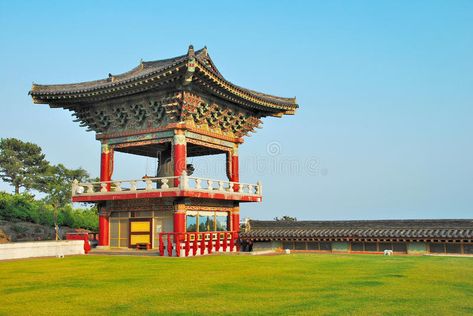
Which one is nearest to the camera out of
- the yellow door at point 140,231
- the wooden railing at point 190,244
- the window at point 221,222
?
the wooden railing at point 190,244

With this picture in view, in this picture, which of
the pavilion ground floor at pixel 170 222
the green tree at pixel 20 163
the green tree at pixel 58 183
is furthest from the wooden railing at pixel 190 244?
the green tree at pixel 20 163

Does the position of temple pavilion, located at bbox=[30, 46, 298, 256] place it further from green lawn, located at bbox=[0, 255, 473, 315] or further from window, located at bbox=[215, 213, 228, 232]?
green lawn, located at bbox=[0, 255, 473, 315]

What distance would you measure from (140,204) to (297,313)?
21535 millimetres

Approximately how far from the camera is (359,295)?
32.9ft

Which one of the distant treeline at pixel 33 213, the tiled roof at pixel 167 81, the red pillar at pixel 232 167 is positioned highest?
the tiled roof at pixel 167 81

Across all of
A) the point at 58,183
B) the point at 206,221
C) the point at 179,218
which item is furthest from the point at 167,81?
the point at 58,183

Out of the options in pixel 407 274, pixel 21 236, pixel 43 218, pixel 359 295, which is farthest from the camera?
pixel 43 218

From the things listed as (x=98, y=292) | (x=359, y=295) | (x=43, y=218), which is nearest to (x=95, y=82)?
(x=43, y=218)

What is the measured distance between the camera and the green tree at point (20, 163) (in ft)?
185

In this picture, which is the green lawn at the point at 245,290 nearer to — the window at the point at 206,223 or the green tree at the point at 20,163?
the window at the point at 206,223

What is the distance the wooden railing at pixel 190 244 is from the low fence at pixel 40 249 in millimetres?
5212

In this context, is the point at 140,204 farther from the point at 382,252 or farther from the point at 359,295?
the point at 359,295

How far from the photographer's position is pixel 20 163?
186 feet

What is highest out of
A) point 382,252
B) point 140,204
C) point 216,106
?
point 216,106
